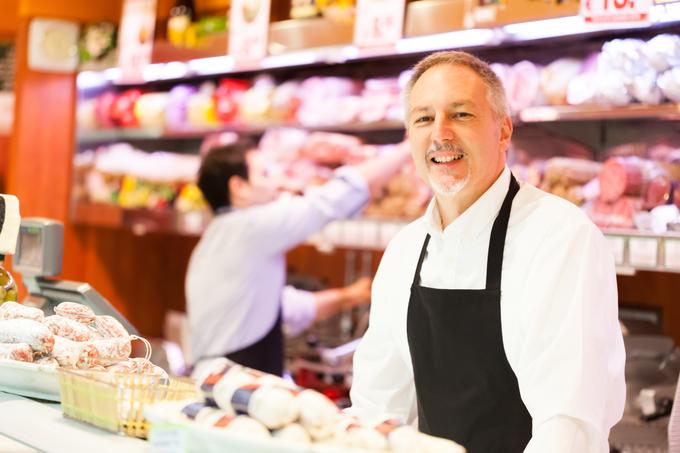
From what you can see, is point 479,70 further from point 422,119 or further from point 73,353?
point 73,353

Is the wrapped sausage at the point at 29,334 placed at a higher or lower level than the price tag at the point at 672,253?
lower

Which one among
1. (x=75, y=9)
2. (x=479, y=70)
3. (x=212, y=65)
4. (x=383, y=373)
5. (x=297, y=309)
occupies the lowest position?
(x=297, y=309)

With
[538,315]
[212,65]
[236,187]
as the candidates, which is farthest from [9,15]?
[538,315]

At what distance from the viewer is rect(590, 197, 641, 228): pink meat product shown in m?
3.28

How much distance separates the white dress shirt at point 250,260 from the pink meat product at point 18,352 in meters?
2.09

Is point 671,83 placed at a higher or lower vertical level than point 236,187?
higher

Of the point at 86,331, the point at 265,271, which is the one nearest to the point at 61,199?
the point at 265,271

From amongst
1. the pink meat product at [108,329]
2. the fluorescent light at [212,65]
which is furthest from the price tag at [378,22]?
the pink meat product at [108,329]

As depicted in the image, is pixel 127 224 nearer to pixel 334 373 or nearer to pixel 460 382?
pixel 334 373

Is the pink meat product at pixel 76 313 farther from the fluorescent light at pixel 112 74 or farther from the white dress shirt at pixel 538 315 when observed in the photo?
the fluorescent light at pixel 112 74

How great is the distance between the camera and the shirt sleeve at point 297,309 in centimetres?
447

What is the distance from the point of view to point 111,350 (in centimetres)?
210

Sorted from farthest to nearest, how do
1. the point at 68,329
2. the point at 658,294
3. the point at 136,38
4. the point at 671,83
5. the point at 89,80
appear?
the point at 89,80, the point at 136,38, the point at 658,294, the point at 671,83, the point at 68,329

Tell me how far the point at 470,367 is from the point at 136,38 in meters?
3.57
